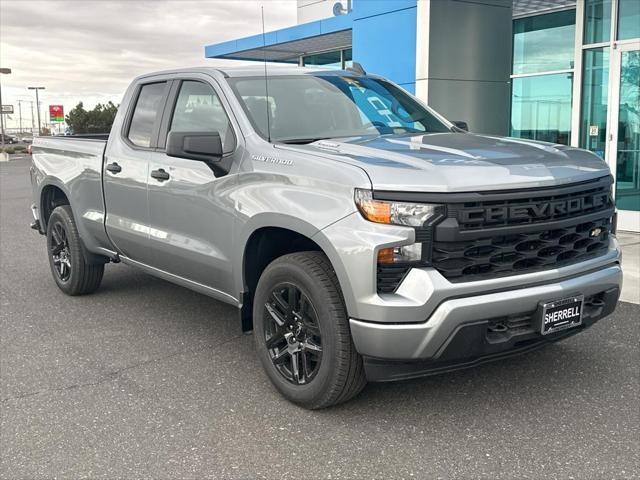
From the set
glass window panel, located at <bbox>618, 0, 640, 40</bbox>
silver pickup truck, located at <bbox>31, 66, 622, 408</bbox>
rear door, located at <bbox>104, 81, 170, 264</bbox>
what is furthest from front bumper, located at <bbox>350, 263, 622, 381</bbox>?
glass window panel, located at <bbox>618, 0, 640, 40</bbox>

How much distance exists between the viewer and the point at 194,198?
4422mm

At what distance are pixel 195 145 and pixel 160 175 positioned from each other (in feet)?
2.84

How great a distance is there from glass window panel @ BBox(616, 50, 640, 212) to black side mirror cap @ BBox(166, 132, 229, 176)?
7596mm

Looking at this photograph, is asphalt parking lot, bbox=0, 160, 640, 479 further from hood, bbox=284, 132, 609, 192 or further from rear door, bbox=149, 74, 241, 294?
hood, bbox=284, 132, 609, 192

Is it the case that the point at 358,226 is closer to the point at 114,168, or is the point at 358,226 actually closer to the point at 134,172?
the point at 134,172

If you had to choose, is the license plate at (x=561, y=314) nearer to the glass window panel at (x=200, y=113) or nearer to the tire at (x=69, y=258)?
the glass window panel at (x=200, y=113)

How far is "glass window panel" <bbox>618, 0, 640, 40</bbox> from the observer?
951 cm

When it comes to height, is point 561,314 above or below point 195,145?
below

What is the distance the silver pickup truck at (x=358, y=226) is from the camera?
3.22 meters

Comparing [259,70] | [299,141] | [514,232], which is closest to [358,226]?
[514,232]

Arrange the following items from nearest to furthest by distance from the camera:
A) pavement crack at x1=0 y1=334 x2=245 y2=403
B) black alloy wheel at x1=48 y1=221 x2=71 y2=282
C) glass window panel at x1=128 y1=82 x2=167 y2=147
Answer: pavement crack at x1=0 y1=334 x2=245 y2=403 → glass window panel at x1=128 y1=82 x2=167 y2=147 → black alloy wheel at x1=48 y1=221 x2=71 y2=282

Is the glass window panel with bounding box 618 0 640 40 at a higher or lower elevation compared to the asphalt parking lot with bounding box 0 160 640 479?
higher

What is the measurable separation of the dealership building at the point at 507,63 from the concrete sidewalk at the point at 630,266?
2.51ft

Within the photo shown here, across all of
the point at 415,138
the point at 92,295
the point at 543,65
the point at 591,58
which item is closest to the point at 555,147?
the point at 415,138
